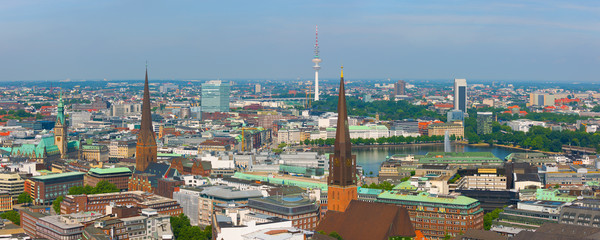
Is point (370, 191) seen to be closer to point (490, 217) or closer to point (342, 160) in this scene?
point (490, 217)

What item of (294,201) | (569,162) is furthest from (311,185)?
(569,162)

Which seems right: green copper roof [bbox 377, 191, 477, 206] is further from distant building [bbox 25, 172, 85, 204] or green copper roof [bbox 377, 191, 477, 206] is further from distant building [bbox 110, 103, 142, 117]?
distant building [bbox 110, 103, 142, 117]

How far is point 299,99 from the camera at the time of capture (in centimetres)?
16962

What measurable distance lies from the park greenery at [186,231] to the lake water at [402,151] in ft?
110

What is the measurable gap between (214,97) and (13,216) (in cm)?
9063

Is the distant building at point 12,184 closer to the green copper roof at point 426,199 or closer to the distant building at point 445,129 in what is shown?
the green copper roof at point 426,199

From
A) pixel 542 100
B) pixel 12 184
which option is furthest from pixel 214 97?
pixel 12 184

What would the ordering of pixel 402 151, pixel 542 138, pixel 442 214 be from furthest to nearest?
pixel 542 138
pixel 402 151
pixel 442 214

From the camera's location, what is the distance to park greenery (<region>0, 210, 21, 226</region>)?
43.6 m

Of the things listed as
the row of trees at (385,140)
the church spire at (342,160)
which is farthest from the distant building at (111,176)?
the row of trees at (385,140)

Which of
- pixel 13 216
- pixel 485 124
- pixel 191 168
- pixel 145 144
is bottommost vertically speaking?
pixel 13 216

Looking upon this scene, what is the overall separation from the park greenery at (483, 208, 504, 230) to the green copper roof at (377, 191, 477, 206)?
125 centimetres

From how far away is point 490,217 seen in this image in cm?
3959

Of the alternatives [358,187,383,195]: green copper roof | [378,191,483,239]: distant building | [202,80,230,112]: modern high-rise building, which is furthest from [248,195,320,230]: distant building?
[202,80,230,112]: modern high-rise building
